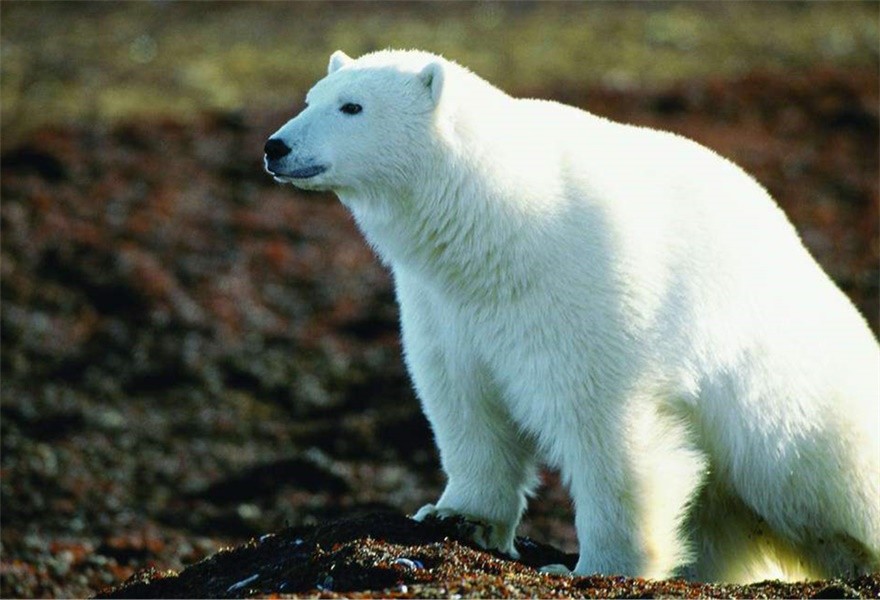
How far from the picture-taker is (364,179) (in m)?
6.77

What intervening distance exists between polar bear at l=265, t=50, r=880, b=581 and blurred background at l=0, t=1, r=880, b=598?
4119 millimetres

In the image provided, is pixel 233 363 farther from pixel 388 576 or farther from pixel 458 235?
pixel 388 576

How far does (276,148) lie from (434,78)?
829 mm

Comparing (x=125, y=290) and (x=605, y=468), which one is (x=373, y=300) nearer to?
(x=125, y=290)

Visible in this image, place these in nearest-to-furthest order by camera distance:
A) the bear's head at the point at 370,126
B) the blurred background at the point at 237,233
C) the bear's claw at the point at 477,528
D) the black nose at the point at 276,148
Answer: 1. the black nose at the point at 276,148
2. the bear's head at the point at 370,126
3. the bear's claw at the point at 477,528
4. the blurred background at the point at 237,233

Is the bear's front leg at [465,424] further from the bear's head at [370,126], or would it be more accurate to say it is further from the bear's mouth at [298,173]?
the bear's mouth at [298,173]

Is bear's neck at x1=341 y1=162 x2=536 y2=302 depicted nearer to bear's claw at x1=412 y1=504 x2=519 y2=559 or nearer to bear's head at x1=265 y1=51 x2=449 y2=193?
bear's head at x1=265 y1=51 x2=449 y2=193

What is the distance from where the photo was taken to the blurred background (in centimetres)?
1294

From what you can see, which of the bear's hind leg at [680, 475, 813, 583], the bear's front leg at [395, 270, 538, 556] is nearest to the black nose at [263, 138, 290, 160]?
the bear's front leg at [395, 270, 538, 556]

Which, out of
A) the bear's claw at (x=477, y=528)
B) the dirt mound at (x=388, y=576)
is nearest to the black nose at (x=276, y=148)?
the dirt mound at (x=388, y=576)

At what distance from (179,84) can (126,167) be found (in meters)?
4.51

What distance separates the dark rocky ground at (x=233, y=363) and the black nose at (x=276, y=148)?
1833 mm

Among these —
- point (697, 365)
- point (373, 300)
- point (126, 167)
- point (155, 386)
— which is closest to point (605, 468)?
point (697, 365)

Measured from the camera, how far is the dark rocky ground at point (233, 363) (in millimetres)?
6824
